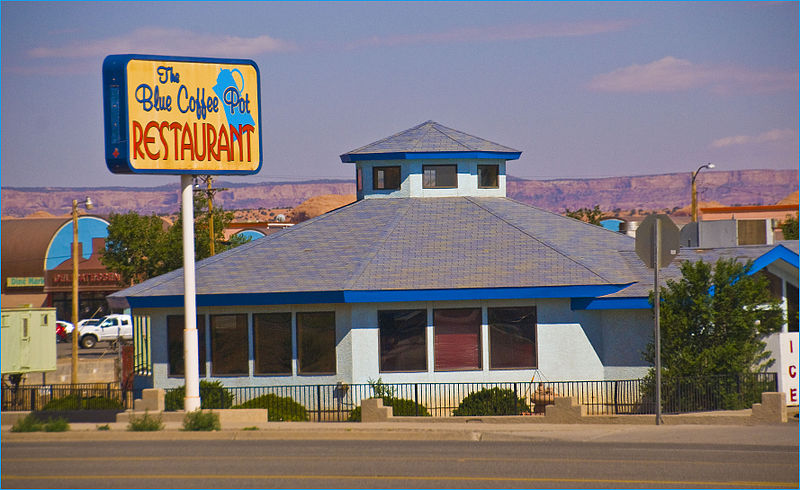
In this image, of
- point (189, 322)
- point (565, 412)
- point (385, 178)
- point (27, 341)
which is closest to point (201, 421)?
point (189, 322)

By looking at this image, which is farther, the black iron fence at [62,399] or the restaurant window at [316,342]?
the restaurant window at [316,342]

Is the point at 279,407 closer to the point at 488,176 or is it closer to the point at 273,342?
the point at 273,342

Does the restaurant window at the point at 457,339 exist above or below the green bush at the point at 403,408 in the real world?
above

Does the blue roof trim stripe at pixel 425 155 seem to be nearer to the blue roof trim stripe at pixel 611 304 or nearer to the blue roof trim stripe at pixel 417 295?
the blue roof trim stripe at pixel 417 295

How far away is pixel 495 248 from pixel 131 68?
1251 centimetres

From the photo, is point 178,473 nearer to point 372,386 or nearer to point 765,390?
point 372,386

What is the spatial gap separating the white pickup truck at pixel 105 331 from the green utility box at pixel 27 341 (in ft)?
110

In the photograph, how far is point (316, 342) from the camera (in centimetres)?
2848

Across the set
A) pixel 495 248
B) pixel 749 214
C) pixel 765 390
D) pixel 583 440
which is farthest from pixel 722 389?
pixel 749 214

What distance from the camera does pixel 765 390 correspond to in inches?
991

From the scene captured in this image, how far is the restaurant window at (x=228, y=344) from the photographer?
28594 millimetres

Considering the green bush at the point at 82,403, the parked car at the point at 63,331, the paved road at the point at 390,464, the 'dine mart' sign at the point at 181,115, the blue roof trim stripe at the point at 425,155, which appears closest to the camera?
the paved road at the point at 390,464

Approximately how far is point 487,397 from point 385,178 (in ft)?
36.3

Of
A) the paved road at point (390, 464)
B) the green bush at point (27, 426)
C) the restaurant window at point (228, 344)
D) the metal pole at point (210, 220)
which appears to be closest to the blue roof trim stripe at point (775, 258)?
the paved road at point (390, 464)
